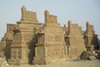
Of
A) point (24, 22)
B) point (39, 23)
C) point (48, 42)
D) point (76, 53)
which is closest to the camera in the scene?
point (48, 42)

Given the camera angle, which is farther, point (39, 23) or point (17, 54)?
point (39, 23)

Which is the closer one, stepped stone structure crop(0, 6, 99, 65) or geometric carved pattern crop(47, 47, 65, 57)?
stepped stone structure crop(0, 6, 99, 65)

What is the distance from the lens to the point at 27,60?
43.0 feet

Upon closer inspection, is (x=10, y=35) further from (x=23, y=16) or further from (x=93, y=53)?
(x=93, y=53)

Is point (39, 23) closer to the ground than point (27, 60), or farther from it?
farther from it

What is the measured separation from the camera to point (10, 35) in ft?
55.8

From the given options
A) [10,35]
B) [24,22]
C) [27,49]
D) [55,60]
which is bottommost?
[55,60]

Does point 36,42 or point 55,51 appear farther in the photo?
point 36,42

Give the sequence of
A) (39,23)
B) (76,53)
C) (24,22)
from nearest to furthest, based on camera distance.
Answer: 1. (24,22)
2. (39,23)
3. (76,53)

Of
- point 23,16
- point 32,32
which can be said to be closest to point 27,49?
point 32,32

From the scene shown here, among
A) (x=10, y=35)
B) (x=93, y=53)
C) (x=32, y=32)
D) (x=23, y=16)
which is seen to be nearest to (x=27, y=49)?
(x=32, y=32)

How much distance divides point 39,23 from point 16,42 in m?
3.33

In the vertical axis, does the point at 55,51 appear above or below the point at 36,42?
below

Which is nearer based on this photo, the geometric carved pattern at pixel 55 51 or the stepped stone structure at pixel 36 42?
the stepped stone structure at pixel 36 42
